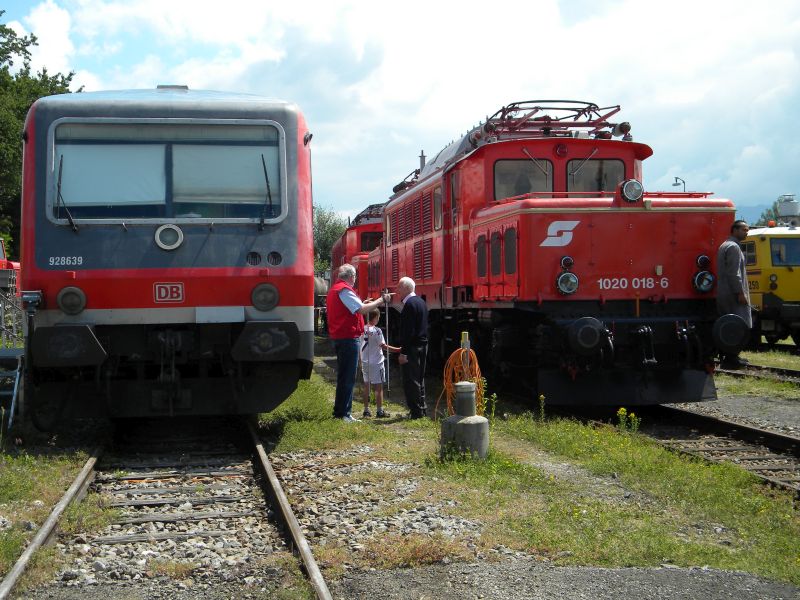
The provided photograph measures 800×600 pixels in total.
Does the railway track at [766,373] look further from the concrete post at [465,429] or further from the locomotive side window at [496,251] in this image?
the concrete post at [465,429]

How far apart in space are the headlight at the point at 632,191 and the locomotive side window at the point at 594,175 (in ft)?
4.20

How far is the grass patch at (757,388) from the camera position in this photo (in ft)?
43.4

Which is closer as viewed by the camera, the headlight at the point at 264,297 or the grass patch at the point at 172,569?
the grass patch at the point at 172,569

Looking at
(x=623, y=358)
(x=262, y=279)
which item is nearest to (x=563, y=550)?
(x=262, y=279)

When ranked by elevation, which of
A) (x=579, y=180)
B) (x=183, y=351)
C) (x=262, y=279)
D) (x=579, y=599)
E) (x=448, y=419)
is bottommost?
(x=579, y=599)

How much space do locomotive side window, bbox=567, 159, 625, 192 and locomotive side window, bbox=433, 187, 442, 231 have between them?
2383 mm

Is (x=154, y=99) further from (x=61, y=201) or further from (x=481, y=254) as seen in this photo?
(x=481, y=254)

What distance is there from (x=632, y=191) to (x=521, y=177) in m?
1.72

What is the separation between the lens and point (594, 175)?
12.1 meters

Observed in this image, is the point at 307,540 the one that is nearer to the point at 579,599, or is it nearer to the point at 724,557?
the point at 579,599

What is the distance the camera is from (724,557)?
5.34 meters

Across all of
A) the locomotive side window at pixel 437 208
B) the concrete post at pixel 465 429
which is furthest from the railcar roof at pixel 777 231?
the concrete post at pixel 465 429

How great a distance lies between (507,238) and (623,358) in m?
2.01

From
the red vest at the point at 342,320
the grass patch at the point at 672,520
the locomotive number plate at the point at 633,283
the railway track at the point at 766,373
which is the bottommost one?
the grass patch at the point at 672,520
